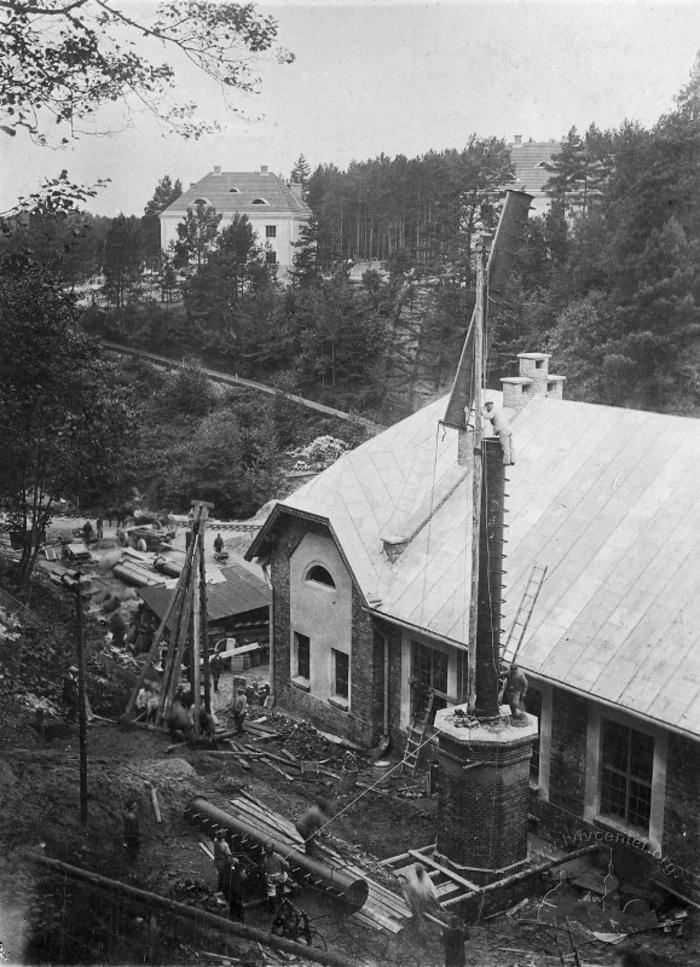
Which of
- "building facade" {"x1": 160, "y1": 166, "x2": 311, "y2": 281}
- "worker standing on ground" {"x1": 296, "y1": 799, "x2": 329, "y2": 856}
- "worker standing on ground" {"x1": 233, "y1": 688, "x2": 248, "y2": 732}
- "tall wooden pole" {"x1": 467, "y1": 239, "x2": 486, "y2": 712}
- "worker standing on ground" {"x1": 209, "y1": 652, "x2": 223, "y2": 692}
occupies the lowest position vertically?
"worker standing on ground" {"x1": 209, "y1": 652, "x2": 223, "y2": 692}

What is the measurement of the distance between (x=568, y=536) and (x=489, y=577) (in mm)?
4487

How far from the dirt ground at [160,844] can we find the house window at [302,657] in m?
1.23

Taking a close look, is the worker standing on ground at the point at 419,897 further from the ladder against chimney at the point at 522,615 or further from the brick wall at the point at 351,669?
the brick wall at the point at 351,669

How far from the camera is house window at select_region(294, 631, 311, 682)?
2473 cm

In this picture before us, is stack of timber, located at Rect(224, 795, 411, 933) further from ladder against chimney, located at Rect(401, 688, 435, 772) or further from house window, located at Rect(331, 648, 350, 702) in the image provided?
house window, located at Rect(331, 648, 350, 702)

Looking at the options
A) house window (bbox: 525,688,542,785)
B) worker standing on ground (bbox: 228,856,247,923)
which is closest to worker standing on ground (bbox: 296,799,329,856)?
worker standing on ground (bbox: 228,856,247,923)

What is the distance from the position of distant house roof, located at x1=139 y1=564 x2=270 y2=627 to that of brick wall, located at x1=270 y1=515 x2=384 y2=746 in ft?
18.9

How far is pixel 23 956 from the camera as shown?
11.4 m

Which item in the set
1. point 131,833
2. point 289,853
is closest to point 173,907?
point 131,833

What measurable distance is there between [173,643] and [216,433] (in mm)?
32641

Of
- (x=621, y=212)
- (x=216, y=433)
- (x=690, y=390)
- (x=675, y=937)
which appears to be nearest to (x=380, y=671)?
(x=675, y=937)

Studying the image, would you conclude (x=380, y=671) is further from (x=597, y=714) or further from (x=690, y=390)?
(x=690, y=390)

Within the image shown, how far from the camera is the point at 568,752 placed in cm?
1805

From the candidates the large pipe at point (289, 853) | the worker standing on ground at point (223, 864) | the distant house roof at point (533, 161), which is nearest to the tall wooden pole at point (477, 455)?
the large pipe at point (289, 853)
